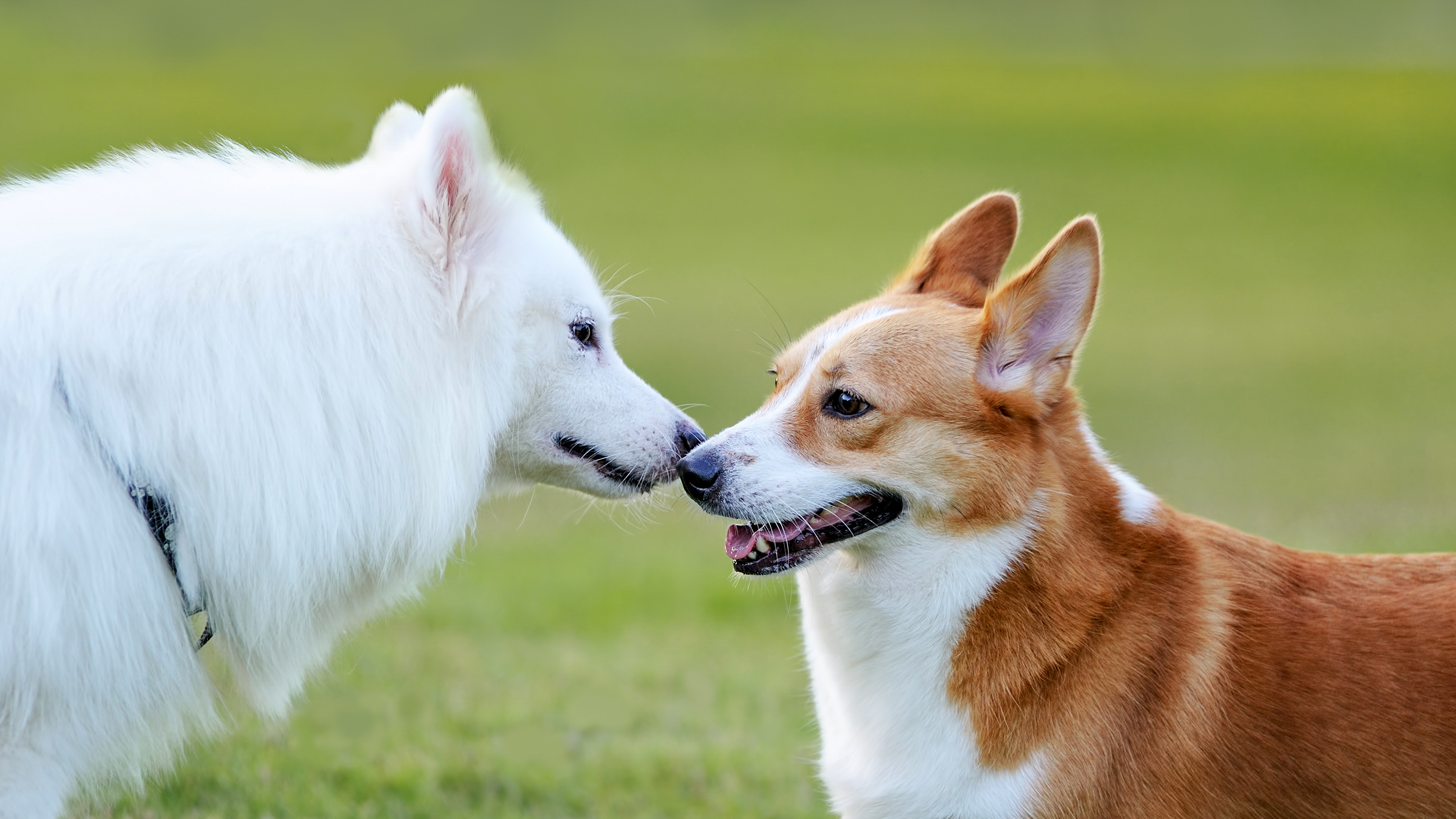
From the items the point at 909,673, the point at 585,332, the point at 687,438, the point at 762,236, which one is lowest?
the point at 762,236

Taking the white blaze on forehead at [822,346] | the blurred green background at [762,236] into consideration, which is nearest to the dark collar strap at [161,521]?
the blurred green background at [762,236]

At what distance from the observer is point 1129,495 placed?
376cm

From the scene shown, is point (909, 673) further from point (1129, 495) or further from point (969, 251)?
point (969, 251)

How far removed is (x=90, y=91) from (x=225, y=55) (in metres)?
4.86

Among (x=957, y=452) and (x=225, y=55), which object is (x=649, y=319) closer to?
(x=957, y=452)

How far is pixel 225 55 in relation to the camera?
120 feet

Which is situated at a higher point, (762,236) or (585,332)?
(585,332)

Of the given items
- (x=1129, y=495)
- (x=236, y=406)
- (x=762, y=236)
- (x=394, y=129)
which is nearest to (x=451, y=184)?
(x=394, y=129)

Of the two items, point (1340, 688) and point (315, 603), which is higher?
point (1340, 688)

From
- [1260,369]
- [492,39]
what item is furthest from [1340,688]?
[492,39]

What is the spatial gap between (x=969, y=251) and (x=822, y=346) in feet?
2.55

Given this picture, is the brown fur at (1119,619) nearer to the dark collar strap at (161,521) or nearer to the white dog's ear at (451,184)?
the white dog's ear at (451,184)

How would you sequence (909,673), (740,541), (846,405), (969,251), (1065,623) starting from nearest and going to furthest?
(1065,623)
(909,673)
(846,405)
(740,541)
(969,251)

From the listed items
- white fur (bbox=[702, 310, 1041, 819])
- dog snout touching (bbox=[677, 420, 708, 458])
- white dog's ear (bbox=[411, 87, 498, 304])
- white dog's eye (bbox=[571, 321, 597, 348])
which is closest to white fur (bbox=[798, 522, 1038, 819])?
white fur (bbox=[702, 310, 1041, 819])
